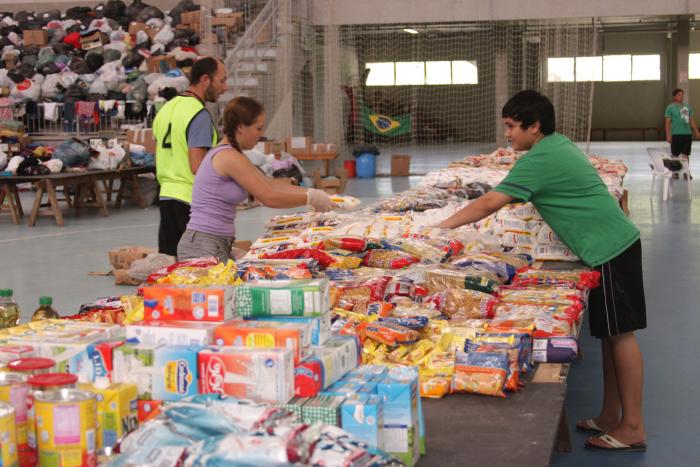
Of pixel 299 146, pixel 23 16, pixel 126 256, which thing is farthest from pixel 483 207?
pixel 23 16

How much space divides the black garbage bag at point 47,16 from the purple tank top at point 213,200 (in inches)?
730

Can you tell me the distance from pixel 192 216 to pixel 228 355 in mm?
2557

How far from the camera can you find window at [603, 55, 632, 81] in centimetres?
3591

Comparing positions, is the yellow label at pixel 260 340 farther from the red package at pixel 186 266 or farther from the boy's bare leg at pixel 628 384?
the boy's bare leg at pixel 628 384

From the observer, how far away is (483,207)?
4.18 metres

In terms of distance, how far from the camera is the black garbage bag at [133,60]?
750 inches

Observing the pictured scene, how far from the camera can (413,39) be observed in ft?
103

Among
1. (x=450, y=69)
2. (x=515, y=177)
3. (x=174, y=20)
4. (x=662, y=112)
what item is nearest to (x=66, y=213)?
(x=174, y=20)

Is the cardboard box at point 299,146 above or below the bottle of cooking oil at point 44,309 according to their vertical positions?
above

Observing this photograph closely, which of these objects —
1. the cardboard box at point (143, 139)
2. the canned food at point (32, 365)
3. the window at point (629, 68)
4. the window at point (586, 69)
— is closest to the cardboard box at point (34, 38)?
the cardboard box at point (143, 139)

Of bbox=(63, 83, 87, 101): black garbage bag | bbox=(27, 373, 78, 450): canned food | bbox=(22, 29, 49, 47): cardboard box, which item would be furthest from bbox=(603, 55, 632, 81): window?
bbox=(27, 373, 78, 450): canned food

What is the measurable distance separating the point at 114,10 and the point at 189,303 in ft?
66.2

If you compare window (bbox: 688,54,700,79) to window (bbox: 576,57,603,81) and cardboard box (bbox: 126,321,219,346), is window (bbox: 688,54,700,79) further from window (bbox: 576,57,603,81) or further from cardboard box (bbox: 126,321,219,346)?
cardboard box (bbox: 126,321,219,346)

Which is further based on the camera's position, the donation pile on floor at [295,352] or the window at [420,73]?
the window at [420,73]
